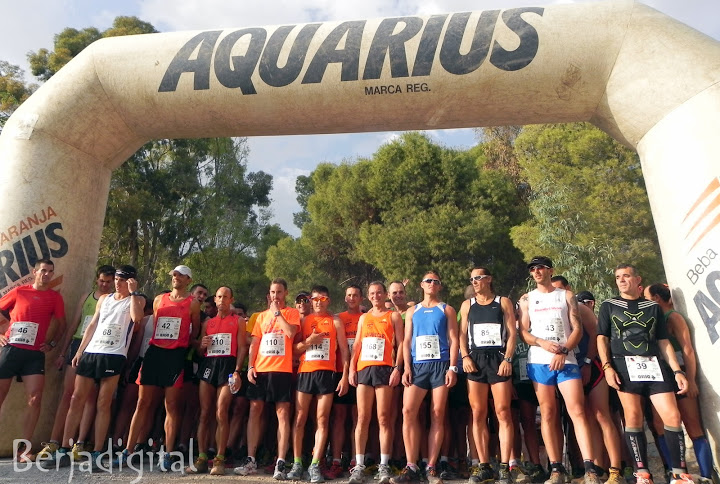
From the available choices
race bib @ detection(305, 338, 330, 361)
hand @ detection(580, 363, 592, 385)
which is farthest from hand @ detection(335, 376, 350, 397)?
hand @ detection(580, 363, 592, 385)

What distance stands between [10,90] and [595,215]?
17836 millimetres

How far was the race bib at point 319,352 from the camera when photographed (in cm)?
494

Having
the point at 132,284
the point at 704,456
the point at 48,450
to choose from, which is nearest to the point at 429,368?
the point at 704,456

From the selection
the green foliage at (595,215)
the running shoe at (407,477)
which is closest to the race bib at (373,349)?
the running shoe at (407,477)

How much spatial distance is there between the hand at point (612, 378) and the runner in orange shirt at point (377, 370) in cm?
173

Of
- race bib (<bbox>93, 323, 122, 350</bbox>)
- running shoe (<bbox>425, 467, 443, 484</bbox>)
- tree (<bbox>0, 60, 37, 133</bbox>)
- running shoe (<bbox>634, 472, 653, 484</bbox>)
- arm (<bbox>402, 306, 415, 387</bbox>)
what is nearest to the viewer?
running shoe (<bbox>634, 472, 653, 484</bbox>)

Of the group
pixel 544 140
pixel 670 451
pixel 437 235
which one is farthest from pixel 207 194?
pixel 670 451

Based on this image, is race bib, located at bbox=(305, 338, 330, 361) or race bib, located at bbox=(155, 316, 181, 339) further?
race bib, located at bbox=(155, 316, 181, 339)

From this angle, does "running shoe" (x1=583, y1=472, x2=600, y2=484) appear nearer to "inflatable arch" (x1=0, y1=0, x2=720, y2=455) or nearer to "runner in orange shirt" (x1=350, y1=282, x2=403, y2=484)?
"inflatable arch" (x1=0, y1=0, x2=720, y2=455)

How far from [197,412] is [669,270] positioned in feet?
16.0

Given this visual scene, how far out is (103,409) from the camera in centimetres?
495

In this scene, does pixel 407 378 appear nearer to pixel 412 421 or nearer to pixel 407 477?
pixel 412 421

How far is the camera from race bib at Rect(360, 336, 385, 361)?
15.8 ft

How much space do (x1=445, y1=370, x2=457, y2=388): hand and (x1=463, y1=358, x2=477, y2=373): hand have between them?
0.35ft
